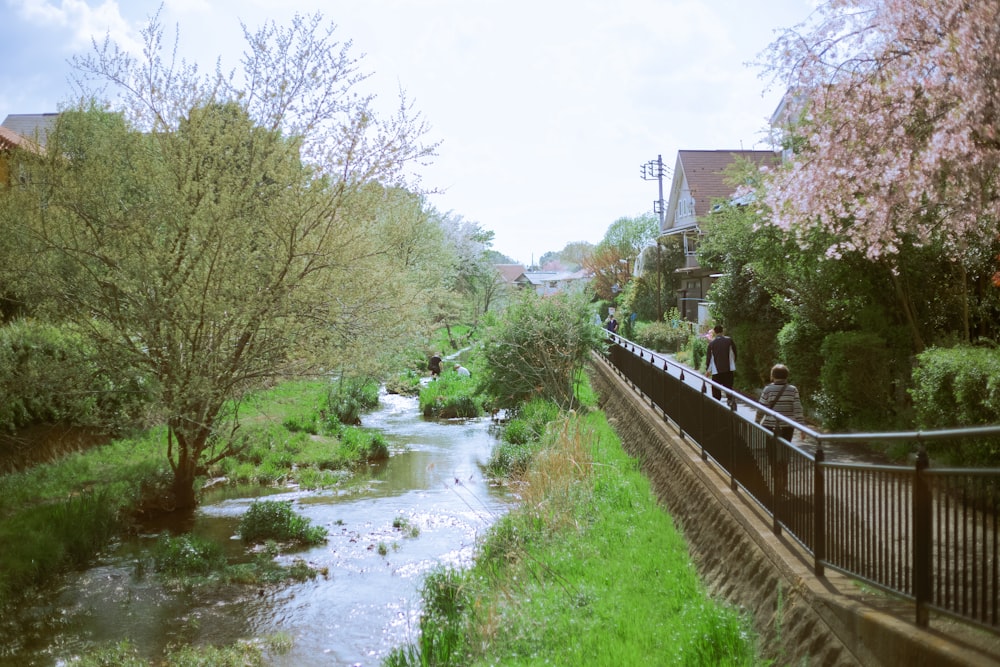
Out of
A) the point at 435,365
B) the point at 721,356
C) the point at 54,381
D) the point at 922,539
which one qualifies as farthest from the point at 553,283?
the point at 922,539

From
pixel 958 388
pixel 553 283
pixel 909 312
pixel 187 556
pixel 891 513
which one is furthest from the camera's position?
pixel 553 283

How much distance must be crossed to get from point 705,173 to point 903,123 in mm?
38764

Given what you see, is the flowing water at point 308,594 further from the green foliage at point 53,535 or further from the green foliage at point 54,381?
the green foliage at point 54,381

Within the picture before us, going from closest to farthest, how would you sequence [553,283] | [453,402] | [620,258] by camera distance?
[453,402] < [620,258] < [553,283]

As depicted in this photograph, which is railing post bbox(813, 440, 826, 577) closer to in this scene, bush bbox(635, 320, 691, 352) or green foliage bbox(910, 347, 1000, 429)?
green foliage bbox(910, 347, 1000, 429)

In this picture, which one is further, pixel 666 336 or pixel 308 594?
pixel 666 336

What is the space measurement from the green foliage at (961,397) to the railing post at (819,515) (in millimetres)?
2491

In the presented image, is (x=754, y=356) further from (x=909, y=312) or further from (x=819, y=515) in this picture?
(x=819, y=515)

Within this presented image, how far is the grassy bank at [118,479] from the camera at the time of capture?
10117mm

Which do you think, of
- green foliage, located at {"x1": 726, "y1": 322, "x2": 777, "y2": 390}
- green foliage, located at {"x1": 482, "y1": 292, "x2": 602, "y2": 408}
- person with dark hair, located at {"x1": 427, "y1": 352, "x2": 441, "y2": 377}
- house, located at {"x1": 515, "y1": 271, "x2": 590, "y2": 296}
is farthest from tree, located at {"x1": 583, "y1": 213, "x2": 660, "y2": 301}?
green foliage, located at {"x1": 726, "y1": 322, "x2": 777, "y2": 390}

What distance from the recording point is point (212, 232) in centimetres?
1102

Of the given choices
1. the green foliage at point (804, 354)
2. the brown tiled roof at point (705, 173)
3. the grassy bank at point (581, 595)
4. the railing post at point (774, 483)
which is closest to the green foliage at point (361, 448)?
the grassy bank at point (581, 595)

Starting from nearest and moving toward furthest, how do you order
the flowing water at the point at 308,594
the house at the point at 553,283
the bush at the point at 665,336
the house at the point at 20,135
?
1. the flowing water at the point at 308,594
2. the house at the point at 20,135
3. the house at the point at 553,283
4. the bush at the point at 665,336

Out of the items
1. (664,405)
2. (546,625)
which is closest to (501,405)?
(664,405)
